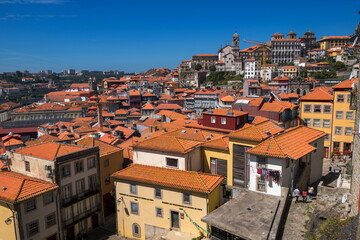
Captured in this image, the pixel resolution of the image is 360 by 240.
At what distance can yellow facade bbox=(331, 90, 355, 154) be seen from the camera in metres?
37.8

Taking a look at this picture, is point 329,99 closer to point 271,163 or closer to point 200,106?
point 271,163

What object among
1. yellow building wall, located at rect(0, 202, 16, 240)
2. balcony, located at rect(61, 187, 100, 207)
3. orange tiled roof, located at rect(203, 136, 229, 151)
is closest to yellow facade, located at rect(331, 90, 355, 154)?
orange tiled roof, located at rect(203, 136, 229, 151)

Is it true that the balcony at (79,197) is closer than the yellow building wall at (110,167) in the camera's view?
Yes

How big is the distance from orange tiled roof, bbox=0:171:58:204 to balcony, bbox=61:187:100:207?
232 centimetres

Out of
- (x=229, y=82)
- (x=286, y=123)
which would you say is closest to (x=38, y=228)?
(x=286, y=123)

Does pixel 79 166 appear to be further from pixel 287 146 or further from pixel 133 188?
pixel 287 146

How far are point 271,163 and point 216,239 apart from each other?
285 inches

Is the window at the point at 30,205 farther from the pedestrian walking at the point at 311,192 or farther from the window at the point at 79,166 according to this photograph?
the pedestrian walking at the point at 311,192

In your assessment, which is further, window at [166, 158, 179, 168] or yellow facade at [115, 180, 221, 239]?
window at [166, 158, 179, 168]

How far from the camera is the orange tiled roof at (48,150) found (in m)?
27.8

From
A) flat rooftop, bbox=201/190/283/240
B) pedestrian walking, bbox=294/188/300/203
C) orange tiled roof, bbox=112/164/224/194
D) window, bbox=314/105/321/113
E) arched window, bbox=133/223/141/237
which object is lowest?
arched window, bbox=133/223/141/237

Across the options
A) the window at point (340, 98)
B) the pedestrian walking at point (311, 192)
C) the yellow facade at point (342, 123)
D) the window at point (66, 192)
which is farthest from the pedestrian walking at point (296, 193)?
the window at point (340, 98)

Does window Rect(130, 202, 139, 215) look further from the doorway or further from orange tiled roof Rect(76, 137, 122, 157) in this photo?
orange tiled roof Rect(76, 137, 122, 157)

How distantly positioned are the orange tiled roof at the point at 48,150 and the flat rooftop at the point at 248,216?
15.3 m
